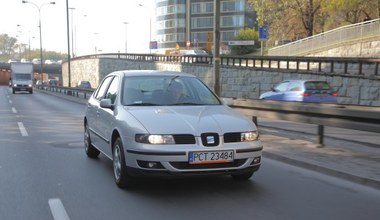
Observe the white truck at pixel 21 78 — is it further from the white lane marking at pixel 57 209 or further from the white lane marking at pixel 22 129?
the white lane marking at pixel 57 209

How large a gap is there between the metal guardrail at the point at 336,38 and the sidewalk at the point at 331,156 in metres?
21.1

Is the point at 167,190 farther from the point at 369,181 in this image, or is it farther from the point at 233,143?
the point at 369,181

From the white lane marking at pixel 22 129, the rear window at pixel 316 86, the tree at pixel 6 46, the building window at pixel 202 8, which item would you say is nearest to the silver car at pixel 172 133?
the white lane marking at pixel 22 129

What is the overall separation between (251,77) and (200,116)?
20340mm

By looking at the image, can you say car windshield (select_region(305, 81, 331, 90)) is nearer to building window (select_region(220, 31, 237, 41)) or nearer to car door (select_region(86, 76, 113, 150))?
car door (select_region(86, 76, 113, 150))

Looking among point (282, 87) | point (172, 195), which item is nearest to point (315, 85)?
point (282, 87)

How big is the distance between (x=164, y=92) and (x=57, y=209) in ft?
7.75

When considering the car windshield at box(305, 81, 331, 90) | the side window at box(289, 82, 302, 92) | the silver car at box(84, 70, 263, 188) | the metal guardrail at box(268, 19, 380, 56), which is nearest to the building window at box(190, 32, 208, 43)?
the metal guardrail at box(268, 19, 380, 56)

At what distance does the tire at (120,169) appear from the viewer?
6.09 metres

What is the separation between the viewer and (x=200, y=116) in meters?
6.08

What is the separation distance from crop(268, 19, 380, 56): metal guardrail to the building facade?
56.8m

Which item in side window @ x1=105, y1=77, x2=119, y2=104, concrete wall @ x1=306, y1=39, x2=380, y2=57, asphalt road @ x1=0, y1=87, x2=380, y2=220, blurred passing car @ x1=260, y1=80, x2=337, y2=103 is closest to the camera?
asphalt road @ x1=0, y1=87, x2=380, y2=220

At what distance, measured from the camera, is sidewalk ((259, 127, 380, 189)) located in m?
6.94

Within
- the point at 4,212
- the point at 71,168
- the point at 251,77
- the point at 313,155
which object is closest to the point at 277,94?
the point at 251,77
